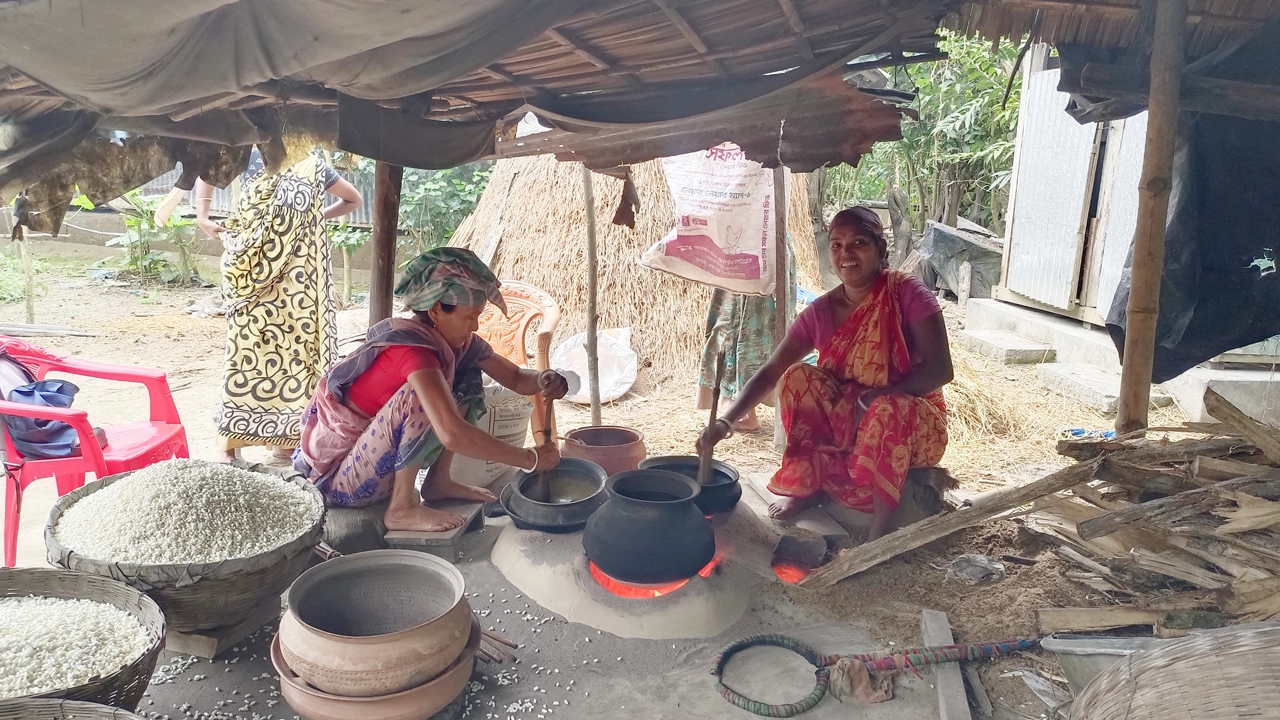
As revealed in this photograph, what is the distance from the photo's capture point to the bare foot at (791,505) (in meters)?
3.56

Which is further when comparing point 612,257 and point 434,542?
point 612,257

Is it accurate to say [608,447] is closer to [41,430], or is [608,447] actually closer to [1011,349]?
[41,430]

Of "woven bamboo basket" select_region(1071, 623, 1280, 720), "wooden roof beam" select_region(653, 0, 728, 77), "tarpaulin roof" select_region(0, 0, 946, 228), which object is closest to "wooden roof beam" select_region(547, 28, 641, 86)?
"tarpaulin roof" select_region(0, 0, 946, 228)

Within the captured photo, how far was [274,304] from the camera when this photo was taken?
4.25 m

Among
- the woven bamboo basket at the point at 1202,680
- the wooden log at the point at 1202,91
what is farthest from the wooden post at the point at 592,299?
the woven bamboo basket at the point at 1202,680

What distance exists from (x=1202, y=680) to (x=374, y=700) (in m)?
1.94

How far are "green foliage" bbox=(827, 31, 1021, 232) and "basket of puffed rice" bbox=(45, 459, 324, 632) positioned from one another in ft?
29.6

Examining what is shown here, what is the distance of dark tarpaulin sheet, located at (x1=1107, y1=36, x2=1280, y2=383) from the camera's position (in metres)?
2.81

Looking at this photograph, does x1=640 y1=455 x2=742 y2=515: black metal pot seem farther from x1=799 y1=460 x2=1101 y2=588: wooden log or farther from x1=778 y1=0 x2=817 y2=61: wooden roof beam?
x1=778 y1=0 x2=817 y2=61: wooden roof beam

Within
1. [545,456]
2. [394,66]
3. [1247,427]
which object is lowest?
[545,456]

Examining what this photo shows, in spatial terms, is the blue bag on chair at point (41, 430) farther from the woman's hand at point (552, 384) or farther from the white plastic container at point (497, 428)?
the woman's hand at point (552, 384)

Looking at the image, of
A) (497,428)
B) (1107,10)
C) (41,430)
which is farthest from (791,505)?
(41,430)

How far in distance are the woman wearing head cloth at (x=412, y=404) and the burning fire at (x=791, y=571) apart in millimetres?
1011

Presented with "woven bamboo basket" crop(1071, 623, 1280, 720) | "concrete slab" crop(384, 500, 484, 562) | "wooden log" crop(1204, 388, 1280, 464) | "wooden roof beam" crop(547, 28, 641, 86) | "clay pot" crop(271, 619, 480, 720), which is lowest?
"clay pot" crop(271, 619, 480, 720)
